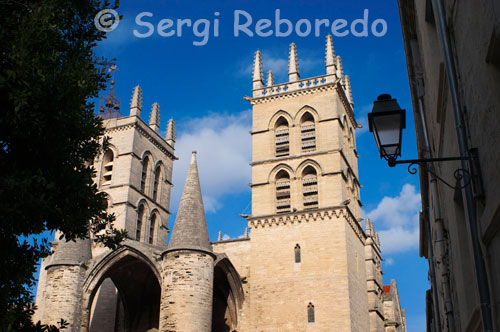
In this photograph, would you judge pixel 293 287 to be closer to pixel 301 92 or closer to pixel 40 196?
pixel 301 92

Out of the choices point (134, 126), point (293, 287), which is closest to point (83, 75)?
point (293, 287)

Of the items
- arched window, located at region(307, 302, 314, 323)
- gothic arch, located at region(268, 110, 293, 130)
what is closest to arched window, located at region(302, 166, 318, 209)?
gothic arch, located at region(268, 110, 293, 130)

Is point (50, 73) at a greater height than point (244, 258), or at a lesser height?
lesser

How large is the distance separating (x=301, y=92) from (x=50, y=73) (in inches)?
757

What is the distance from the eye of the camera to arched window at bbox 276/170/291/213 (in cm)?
2347

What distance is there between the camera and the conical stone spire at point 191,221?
1886cm

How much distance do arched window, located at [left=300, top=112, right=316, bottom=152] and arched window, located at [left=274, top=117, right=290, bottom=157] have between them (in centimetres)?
67

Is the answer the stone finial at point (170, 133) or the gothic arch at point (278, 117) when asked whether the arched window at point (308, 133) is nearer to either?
the gothic arch at point (278, 117)

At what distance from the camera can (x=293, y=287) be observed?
2167 cm

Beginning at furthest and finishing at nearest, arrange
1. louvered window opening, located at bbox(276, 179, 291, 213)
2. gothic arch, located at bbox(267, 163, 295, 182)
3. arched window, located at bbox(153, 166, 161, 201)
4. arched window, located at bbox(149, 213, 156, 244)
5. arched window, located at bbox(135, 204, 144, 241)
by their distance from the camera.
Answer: arched window, located at bbox(153, 166, 161, 201)
arched window, located at bbox(149, 213, 156, 244)
arched window, located at bbox(135, 204, 144, 241)
gothic arch, located at bbox(267, 163, 295, 182)
louvered window opening, located at bbox(276, 179, 291, 213)

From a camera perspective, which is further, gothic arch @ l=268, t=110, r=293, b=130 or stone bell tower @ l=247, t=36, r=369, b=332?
gothic arch @ l=268, t=110, r=293, b=130

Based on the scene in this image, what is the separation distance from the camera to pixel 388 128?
4578 mm

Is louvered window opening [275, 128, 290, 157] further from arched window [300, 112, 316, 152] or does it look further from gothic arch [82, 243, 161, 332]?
gothic arch [82, 243, 161, 332]

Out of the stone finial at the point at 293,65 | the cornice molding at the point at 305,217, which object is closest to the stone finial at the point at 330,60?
the stone finial at the point at 293,65
